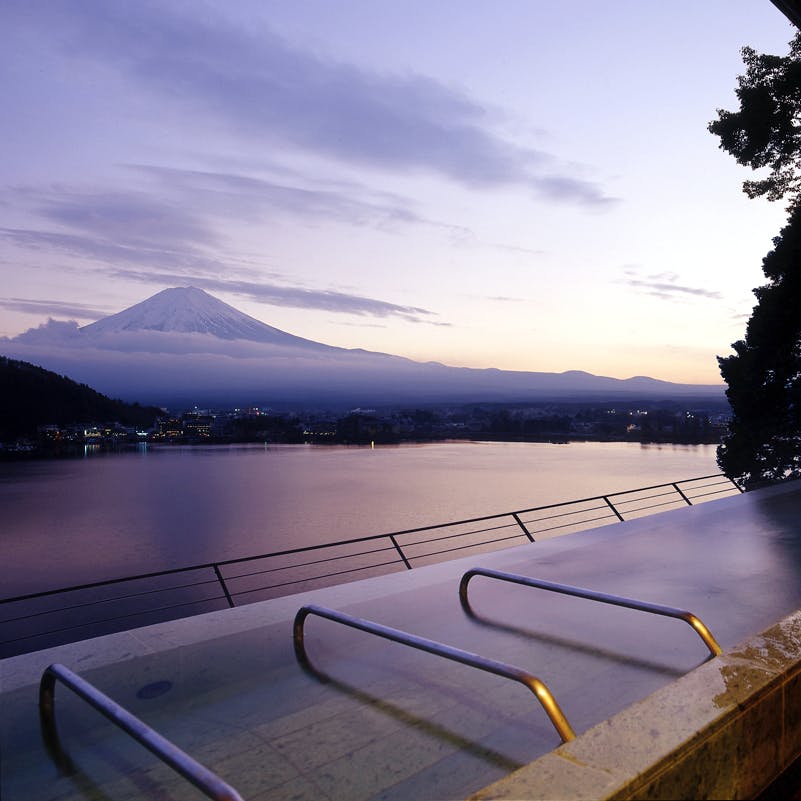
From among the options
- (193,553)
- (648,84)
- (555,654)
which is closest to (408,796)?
(555,654)

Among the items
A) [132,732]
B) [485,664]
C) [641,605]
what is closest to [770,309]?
[641,605]

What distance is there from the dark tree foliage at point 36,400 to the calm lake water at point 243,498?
5.96 meters

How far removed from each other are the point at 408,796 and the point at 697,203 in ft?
225

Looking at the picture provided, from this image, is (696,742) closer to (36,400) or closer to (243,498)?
(243,498)

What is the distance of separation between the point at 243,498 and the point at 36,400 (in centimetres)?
3411

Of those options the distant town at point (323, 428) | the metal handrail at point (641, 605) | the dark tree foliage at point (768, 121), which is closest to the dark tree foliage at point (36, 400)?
the distant town at point (323, 428)

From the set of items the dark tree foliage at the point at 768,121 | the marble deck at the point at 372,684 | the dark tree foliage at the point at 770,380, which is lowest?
the marble deck at the point at 372,684

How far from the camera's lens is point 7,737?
2.70m

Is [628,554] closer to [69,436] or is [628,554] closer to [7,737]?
[7,737]

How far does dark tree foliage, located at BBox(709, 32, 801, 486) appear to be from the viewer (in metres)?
13.4

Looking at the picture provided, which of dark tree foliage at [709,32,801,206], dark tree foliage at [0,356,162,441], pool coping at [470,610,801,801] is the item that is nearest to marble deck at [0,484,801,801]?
pool coping at [470,610,801,801]

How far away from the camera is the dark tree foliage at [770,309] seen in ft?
43.9

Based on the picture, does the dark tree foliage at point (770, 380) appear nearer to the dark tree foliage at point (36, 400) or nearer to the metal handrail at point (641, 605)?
the metal handrail at point (641, 605)

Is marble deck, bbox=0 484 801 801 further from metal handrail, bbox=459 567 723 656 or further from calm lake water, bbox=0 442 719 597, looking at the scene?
calm lake water, bbox=0 442 719 597
